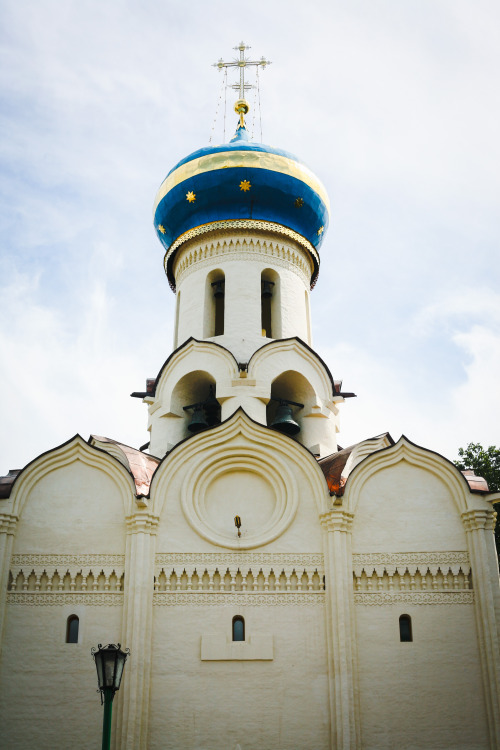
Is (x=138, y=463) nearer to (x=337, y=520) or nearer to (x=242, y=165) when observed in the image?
(x=337, y=520)

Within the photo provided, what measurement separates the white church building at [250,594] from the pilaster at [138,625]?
0.07 ft

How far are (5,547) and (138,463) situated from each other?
1.92 metres

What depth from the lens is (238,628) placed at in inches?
348

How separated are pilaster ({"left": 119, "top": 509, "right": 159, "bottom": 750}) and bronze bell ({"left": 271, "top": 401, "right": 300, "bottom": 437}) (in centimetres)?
234

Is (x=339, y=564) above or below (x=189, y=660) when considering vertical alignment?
above

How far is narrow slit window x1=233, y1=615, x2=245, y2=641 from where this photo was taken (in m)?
8.80

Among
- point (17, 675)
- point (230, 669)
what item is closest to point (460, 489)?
point (230, 669)

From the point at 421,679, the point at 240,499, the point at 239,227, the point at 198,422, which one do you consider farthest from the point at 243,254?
the point at 421,679

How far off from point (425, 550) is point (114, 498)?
381cm

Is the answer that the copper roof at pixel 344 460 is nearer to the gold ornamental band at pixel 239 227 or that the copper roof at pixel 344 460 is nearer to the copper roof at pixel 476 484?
the copper roof at pixel 476 484

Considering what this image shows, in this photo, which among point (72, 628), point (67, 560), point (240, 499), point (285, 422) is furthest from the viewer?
point (285, 422)

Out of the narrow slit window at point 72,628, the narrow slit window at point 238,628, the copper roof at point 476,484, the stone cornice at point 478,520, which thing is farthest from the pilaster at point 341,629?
the narrow slit window at point 72,628

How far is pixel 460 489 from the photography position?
9.41 metres

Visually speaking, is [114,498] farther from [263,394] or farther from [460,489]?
[460,489]
